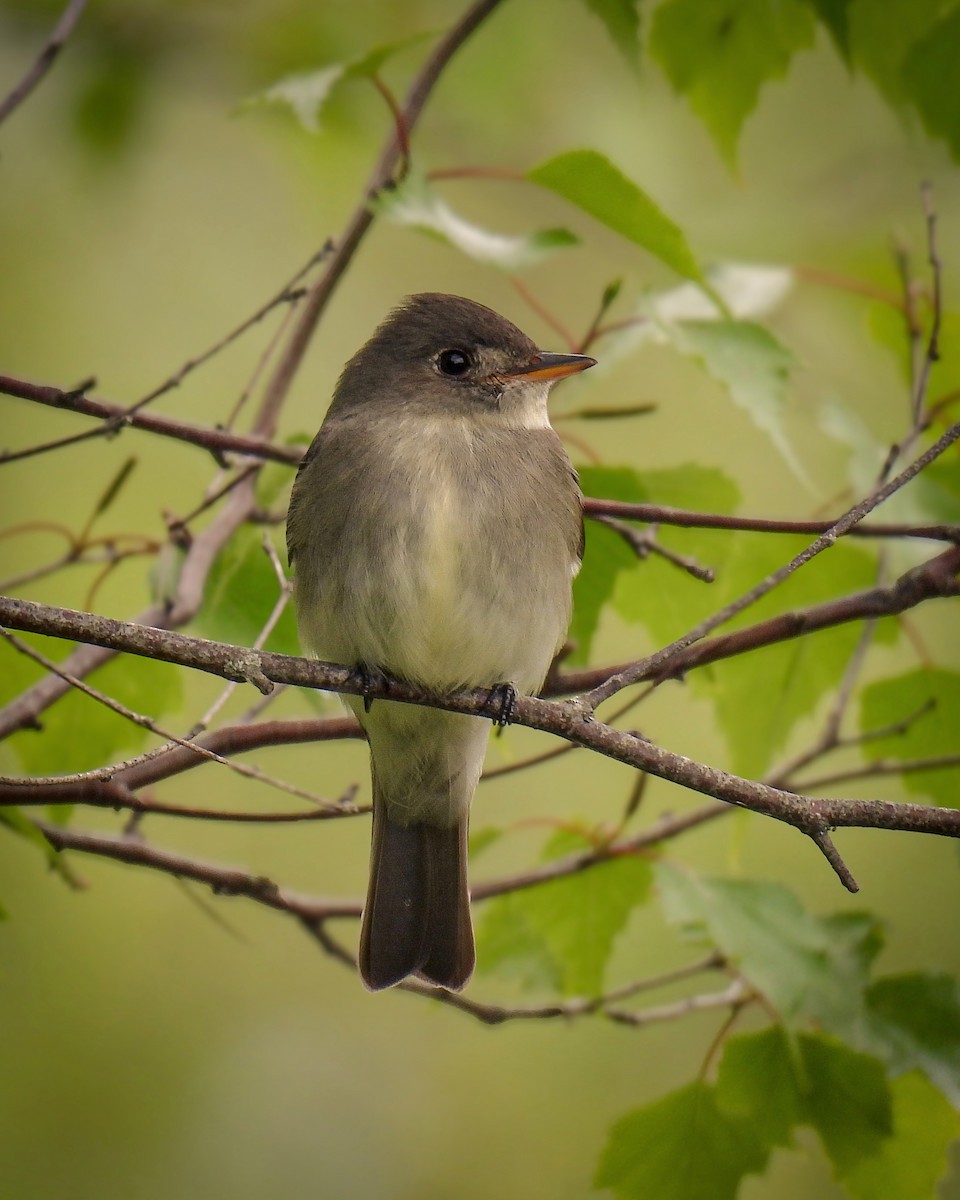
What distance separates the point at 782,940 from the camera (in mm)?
2645

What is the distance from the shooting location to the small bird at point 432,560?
9.09 ft

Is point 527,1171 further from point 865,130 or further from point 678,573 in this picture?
point 865,130

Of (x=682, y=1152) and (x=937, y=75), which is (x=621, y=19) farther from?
(x=682, y=1152)

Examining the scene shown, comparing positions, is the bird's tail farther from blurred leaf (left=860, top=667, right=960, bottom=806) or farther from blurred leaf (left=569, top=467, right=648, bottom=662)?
blurred leaf (left=860, top=667, right=960, bottom=806)

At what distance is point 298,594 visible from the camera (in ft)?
9.70

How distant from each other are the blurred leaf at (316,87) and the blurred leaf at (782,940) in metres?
1.58

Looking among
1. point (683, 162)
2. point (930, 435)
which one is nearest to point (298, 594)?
point (930, 435)

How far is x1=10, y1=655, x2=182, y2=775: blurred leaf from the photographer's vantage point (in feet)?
9.34

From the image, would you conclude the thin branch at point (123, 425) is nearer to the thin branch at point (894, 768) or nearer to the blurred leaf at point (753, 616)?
the blurred leaf at point (753, 616)

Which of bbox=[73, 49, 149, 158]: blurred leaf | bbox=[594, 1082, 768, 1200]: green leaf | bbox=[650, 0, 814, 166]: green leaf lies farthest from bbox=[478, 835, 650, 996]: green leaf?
bbox=[73, 49, 149, 158]: blurred leaf

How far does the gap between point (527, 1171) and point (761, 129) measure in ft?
14.4

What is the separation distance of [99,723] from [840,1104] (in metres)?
1.62

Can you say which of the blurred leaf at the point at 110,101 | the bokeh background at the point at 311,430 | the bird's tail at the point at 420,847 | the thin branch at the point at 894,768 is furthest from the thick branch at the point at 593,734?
the blurred leaf at the point at 110,101

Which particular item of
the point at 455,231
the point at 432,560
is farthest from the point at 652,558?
the point at 455,231
